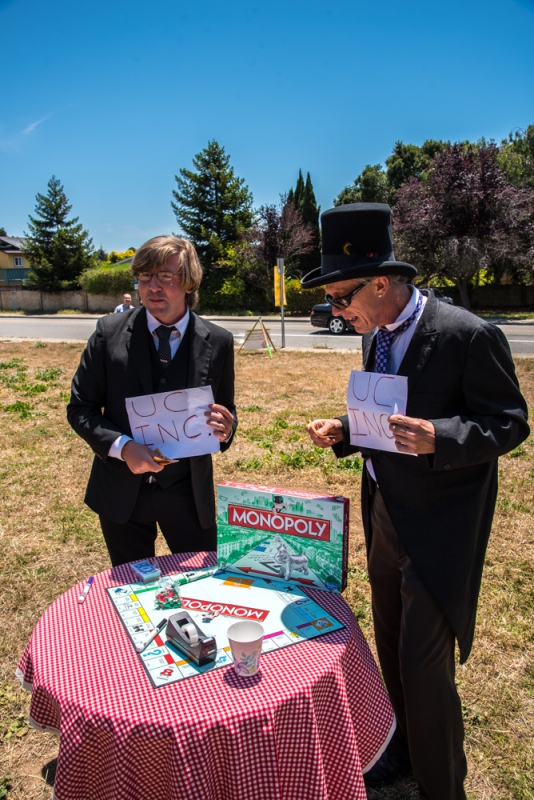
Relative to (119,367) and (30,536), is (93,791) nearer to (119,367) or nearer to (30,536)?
(119,367)

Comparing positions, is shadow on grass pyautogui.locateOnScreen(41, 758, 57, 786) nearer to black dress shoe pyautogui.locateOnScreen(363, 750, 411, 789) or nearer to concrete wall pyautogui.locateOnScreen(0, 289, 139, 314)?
black dress shoe pyautogui.locateOnScreen(363, 750, 411, 789)

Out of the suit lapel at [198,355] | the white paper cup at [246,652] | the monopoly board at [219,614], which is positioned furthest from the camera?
the suit lapel at [198,355]

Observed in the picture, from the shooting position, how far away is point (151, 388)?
7.84 feet

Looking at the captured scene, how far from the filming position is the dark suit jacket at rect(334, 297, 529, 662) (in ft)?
5.92

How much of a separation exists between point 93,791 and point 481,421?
1653 mm

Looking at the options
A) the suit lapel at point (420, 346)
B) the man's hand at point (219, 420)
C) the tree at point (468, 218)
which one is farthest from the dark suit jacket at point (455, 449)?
the tree at point (468, 218)

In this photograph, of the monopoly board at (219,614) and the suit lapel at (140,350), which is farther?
the suit lapel at (140,350)

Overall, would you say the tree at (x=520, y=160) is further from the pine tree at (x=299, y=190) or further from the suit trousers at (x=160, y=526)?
the suit trousers at (x=160, y=526)

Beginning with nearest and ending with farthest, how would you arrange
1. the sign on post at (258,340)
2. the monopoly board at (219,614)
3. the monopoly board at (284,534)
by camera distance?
the monopoly board at (219,614) → the monopoly board at (284,534) → the sign on post at (258,340)

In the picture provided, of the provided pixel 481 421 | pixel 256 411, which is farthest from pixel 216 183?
pixel 481 421

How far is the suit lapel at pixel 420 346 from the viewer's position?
1884 millimetres

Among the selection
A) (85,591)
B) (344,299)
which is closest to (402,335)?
(344,299)

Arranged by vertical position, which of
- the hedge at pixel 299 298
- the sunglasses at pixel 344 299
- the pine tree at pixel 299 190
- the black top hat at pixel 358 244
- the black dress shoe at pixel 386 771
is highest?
the pine tree at pixel 299 190

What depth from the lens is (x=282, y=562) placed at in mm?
2186
